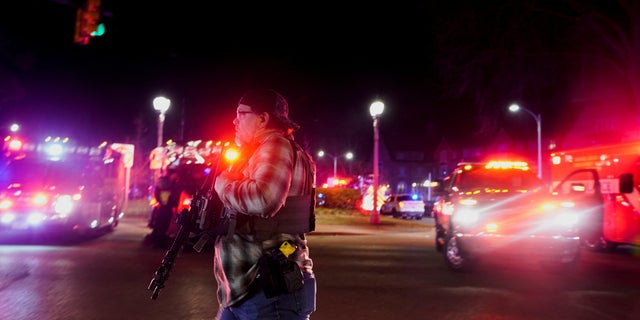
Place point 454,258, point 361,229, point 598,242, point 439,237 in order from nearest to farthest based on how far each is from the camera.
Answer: point 454,258 → point 439,237 → point 598,242 → point 361,229

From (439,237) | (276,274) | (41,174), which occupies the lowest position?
(439,237)

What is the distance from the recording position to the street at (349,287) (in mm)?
7117

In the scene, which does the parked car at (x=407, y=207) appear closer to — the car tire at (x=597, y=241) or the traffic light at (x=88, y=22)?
the car tire at (x=597, y=241)

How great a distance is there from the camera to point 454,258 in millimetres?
10609

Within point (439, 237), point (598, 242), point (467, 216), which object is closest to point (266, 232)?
point (467, 216)

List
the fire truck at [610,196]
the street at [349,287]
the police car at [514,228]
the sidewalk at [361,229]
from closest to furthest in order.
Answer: the street at [349,287] → the police car at [514,228] → the fire truck at [610,196] → the sidewalk at [361,229]

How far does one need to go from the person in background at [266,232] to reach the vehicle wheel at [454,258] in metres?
7.75

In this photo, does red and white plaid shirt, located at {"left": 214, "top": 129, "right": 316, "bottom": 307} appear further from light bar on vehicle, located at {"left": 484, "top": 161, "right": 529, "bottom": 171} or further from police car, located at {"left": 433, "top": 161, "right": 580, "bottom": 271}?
light bar on vehicle, located at {"left": 484, "top": 161, "right": 529, "bottom": 171}

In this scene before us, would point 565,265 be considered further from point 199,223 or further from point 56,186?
point 56,186

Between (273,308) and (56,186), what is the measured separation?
1254 centimetres

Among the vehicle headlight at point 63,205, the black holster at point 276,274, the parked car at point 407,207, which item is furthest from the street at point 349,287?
the parked car at point 407,207

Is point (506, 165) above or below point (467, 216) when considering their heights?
above

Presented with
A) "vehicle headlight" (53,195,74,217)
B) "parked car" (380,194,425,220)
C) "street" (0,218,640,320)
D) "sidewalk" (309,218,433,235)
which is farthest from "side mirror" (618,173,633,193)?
"parked car" (380,194,425,220)

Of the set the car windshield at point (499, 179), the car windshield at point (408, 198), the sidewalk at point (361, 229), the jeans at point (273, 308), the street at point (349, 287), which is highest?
the car windshield at point (408, 198)
